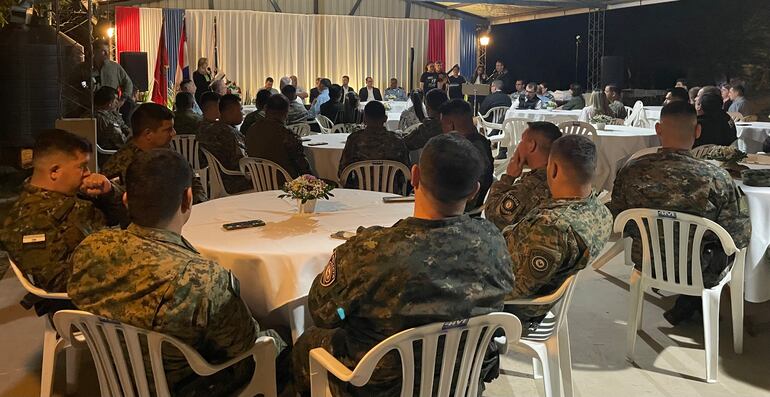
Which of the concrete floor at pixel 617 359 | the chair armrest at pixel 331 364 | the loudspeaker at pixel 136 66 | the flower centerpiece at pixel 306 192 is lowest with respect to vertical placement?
the concrete floor at pixel 617 359

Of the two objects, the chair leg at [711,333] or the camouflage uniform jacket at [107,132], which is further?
the camouflage uniform jacket at [107,132]

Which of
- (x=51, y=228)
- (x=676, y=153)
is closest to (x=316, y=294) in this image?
(x=51, y=228)

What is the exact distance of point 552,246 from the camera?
2410 millimetres

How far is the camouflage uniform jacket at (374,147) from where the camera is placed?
5141 mm

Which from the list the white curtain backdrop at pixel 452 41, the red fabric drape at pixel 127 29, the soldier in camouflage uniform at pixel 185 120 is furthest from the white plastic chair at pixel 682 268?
the white curtain backdrop at pixel 452 41

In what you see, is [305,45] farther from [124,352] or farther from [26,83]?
[124,352]

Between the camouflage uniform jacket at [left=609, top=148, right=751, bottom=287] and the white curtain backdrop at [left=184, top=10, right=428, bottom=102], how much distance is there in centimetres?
1419

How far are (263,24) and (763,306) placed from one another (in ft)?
48.1

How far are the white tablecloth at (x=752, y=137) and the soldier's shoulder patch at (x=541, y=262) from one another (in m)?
6.41

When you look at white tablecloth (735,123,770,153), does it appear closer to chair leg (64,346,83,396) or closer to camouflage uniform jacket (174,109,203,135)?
camouflage uniform jacket (174,109,203,135)

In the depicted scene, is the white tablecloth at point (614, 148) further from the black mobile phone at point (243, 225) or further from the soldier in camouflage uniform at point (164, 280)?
the soldier in camouflage uniform at point (164, 280)

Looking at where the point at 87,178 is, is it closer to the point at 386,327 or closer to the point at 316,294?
the point at 316,294

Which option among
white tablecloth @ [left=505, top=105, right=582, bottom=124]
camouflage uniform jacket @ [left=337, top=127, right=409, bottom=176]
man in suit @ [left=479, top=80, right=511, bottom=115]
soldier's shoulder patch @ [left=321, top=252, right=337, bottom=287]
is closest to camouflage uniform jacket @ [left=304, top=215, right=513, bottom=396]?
soldier's shoulder patch @ [left=321, top=252, right=337, bottom=287]

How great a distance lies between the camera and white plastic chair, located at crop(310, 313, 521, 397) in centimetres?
177
